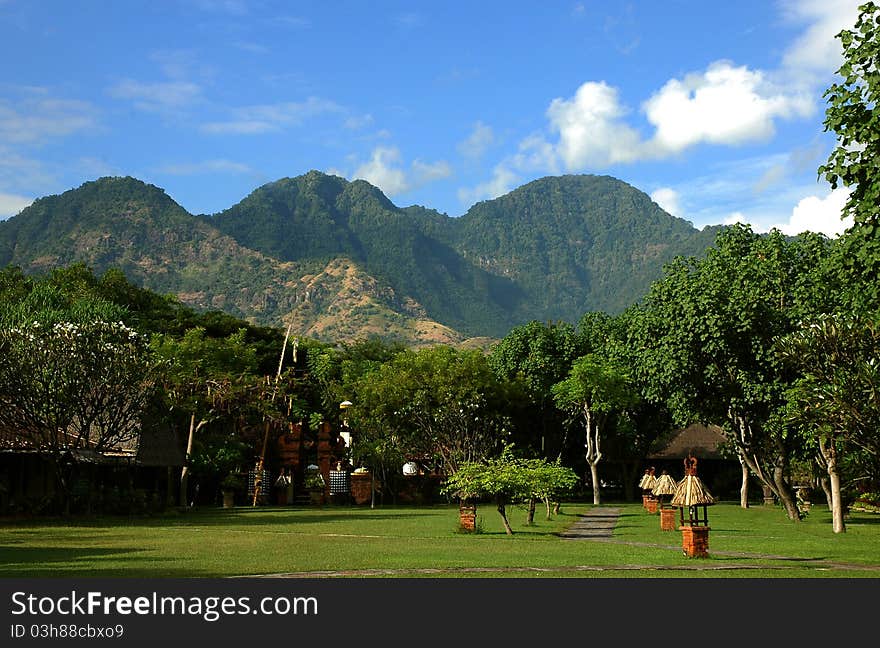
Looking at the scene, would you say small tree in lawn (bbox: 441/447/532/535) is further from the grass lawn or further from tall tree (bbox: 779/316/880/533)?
tall tree (bbox: 779/316/880/533)

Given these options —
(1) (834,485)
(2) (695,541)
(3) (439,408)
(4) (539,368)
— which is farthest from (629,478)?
(2) (695,541)

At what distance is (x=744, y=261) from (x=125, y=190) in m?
150

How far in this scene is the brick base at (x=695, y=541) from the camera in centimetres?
1758

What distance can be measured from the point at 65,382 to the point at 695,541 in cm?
2120

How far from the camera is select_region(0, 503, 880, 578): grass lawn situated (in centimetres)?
1489

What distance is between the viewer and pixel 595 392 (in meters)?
48.0

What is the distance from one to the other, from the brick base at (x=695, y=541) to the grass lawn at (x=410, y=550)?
10.1 inches

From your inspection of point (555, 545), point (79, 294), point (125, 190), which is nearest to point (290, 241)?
point (125, 190)

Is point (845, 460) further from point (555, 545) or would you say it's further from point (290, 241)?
point (290, 241)

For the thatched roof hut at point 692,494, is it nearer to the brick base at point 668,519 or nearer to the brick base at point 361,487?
the brick base at point 668,519

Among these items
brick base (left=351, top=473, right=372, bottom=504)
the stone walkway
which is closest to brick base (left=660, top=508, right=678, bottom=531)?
the stone walkway

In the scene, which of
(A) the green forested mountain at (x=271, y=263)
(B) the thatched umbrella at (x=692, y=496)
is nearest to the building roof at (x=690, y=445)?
(B) the thatched umbrella at (x=692, y=496)

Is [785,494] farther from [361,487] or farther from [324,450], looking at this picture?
[324,450]

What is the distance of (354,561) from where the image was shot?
16250 millimetres
